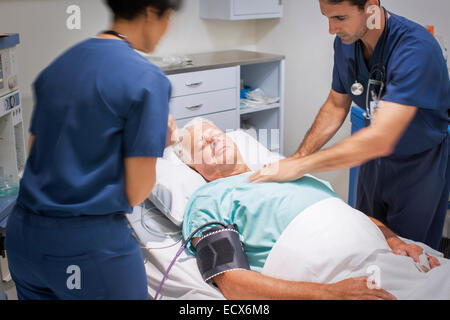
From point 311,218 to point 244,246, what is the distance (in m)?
0.23

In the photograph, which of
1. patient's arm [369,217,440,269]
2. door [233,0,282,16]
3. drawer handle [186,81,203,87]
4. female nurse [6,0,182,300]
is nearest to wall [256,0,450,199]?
door [233,0,282,16]

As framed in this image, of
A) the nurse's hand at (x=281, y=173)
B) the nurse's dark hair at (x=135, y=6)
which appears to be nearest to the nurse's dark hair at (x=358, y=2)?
the nurse's hand at (x=281, y=173)

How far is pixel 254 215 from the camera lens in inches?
54.9

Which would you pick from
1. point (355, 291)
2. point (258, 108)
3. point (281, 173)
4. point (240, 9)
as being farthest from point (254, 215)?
point (240, 9)

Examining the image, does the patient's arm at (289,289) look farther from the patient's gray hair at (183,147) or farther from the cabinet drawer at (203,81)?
the cabinet drawer at (203,81)

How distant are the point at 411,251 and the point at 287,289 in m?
0.47

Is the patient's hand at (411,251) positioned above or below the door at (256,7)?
below

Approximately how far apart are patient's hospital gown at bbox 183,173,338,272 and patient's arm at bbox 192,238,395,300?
0.15 meters

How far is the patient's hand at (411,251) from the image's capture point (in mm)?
1338

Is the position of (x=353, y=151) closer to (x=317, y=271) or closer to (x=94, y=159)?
(x=317, y=271)

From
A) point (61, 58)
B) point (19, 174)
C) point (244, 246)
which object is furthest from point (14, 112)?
point (244, 246)

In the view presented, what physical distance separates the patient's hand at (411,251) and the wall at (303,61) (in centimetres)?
131

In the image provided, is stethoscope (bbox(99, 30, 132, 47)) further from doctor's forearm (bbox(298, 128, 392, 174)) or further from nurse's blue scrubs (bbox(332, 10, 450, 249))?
nurse's blue scrubs (bbox(332, 10, 450, 249))

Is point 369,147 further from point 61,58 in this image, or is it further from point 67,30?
point 67,30
